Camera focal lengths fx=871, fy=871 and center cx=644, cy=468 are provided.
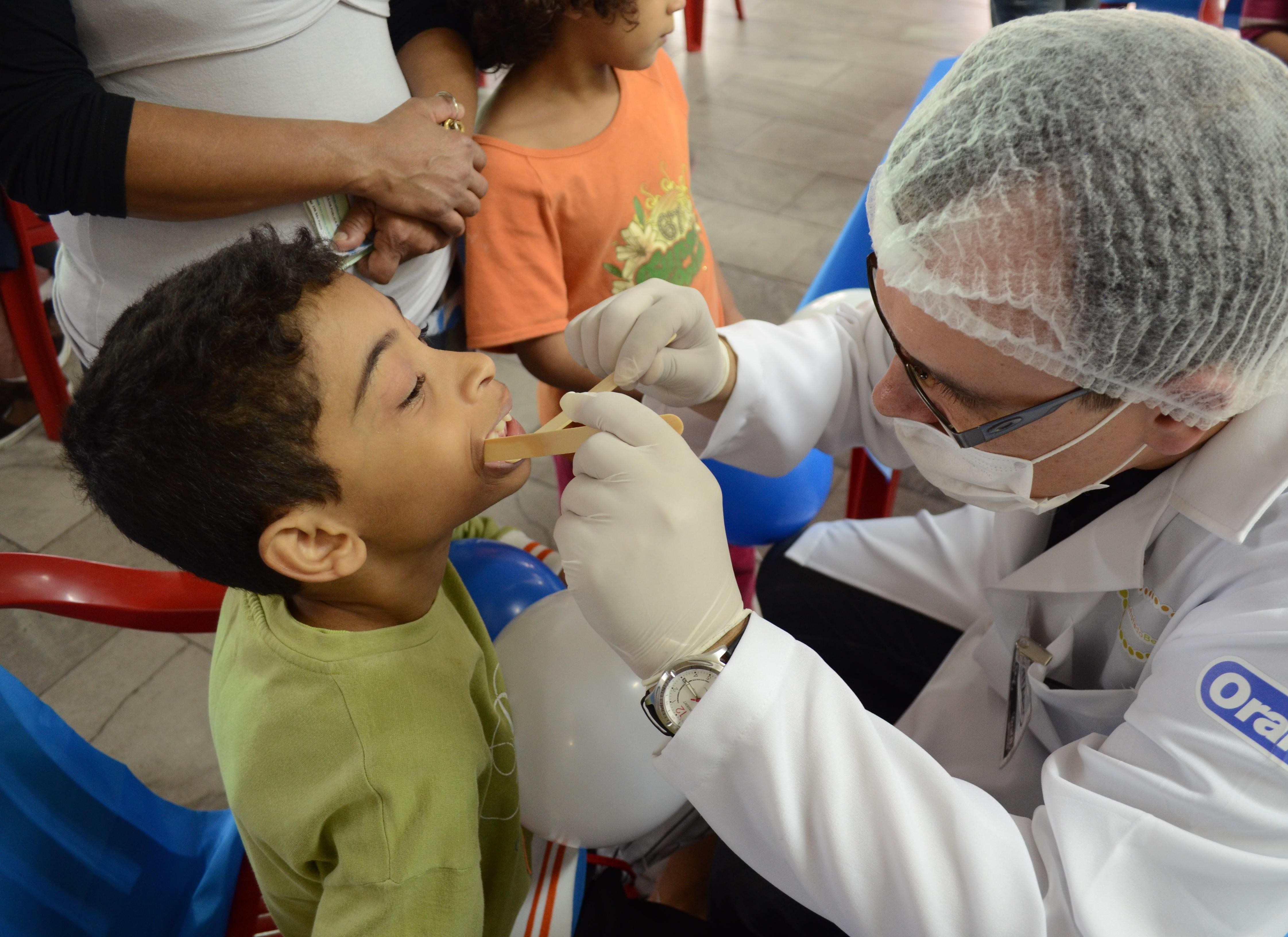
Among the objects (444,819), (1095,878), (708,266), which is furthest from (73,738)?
(708,266)

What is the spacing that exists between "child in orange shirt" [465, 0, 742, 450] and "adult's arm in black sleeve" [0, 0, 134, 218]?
49cm

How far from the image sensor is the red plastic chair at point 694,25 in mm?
4453

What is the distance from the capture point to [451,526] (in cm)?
91

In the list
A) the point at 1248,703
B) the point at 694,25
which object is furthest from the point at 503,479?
the point at 694,25

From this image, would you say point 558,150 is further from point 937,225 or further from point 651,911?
point 651,911

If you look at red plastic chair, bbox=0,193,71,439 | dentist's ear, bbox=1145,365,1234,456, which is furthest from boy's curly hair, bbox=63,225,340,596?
red plastic chair, bbox=0,193,71,439

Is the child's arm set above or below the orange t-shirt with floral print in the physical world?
below

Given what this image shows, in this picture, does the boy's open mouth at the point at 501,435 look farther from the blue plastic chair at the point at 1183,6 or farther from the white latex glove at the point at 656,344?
the blue plastic chair at the point at 1183,6

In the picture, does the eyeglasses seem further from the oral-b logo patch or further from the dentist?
the oral-b logo patch

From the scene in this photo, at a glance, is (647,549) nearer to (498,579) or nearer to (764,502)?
(498,579)

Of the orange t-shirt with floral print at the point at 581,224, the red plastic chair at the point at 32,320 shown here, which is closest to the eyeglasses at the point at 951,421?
the orange t-shirt with floral print at the point at 581,224

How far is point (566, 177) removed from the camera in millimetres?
1340

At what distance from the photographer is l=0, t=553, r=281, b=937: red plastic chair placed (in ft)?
3.38

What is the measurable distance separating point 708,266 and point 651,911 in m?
1.11
